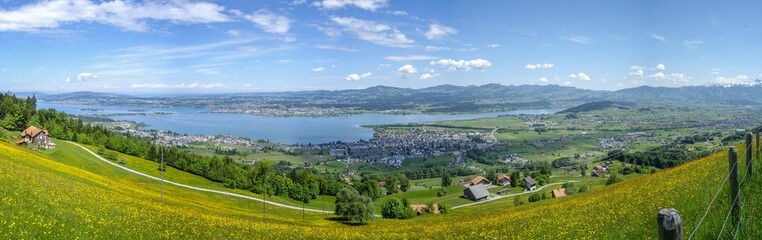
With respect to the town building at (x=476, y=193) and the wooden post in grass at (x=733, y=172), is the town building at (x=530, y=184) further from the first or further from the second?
the wooden post in grass at (x=733, y=172)

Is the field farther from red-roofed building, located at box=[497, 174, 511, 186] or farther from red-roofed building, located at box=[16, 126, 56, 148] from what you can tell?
red-roofed building, located at box=[497, 174, 511, 186]

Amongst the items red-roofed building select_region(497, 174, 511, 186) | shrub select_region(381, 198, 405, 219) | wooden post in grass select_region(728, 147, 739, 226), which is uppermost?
wooden post in grass select_region(728, 147, 739, 226)

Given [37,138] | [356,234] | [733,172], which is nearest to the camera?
[733,172]

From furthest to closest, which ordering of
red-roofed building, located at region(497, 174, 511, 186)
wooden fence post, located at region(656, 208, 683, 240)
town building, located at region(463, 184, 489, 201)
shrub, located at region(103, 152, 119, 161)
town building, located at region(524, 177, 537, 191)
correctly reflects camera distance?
red-roofed building, located at region(497, 174, 511, 186) < town building, located at region(524, 177, 537, 191) < town building, located at region(463, 184, 489, 201) < shrub, located at region(103, 152, 119, 161) < wooden fence post, located at region(656, 208, 683, 240)

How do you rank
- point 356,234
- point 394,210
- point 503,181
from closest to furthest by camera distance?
1. point 356,234
2. point 394,210
3. point 503,181

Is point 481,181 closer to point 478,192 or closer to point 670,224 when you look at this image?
point 478,192

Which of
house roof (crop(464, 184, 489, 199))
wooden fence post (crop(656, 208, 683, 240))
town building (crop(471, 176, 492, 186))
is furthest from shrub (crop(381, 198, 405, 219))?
wooden fence post (crop(656, 208, 683, 240))

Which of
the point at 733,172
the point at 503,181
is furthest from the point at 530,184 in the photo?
the point at 733,172

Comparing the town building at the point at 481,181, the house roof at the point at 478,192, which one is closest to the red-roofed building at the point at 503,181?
the town building at the point at 481,181
